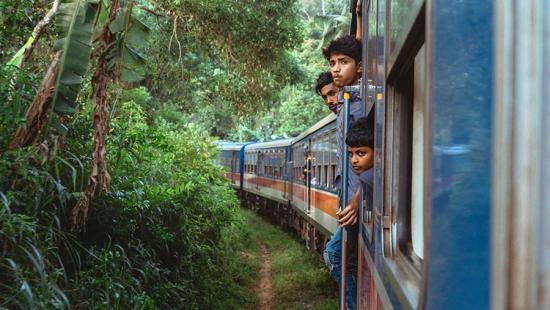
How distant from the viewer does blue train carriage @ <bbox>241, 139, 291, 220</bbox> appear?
17.9 m

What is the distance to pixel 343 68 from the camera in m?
4.70

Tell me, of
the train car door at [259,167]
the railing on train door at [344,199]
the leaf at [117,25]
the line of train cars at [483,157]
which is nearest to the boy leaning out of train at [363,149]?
the railing on train door at [344,199]

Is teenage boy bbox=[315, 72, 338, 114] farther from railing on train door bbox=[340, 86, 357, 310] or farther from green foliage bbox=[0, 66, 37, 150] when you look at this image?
green foliage bbox=[0, 66, 37, 150]

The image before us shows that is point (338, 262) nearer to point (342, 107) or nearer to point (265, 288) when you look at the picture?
point (342, 107)

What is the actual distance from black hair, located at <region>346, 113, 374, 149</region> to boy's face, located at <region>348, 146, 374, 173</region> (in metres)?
0.03

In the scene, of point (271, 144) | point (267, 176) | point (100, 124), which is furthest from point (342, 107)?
point (267, 176)

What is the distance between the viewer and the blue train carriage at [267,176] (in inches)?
706

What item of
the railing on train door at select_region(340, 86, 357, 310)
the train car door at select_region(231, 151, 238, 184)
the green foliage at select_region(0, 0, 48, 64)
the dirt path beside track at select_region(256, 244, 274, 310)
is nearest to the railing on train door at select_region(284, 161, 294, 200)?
the dirt path beside track at select_region(256, 244, 274, 310)

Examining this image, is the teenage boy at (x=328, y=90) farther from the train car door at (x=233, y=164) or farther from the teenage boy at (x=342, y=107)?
the train car door at (x=233, y=164)

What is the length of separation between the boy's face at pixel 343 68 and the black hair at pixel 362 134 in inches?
45.0

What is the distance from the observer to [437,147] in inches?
48.8

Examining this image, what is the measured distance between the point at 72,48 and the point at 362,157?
2363 millimetres

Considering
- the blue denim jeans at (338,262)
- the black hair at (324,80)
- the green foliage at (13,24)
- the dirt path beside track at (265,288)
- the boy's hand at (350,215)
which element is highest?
the green foliage at (13,24)

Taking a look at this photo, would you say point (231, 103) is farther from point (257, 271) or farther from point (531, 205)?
point (531, 205)
